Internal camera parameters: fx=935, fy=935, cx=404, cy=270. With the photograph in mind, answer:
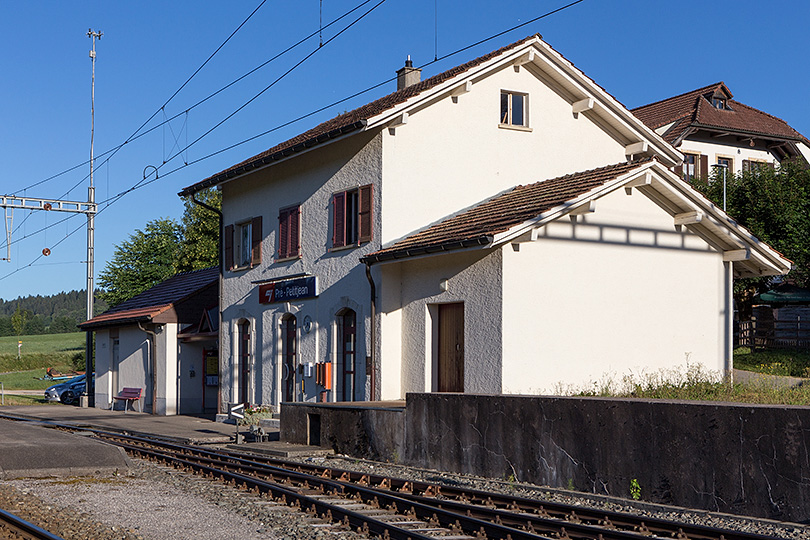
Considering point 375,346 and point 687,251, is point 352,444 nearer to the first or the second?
point 375,346

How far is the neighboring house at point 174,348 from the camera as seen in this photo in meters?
29.7

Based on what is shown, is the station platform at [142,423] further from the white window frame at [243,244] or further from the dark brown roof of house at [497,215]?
the dark brown roof of house at [497,215]

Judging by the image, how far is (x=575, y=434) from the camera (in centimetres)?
1166

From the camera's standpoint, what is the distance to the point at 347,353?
69.0ft

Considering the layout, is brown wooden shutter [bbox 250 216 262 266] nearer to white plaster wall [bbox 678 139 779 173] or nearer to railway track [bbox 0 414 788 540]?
railway track [bbox 0 414 788 540]

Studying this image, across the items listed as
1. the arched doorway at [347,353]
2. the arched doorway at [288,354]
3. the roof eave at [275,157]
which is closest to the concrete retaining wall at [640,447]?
the arched doorway at [347,353]

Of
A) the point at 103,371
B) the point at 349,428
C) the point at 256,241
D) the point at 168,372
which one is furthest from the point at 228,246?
the point at 349,428

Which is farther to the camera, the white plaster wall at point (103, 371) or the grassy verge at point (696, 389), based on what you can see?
the white plaster wall at point (103, 371)

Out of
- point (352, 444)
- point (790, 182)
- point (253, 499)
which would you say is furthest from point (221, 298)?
point (790, 182)

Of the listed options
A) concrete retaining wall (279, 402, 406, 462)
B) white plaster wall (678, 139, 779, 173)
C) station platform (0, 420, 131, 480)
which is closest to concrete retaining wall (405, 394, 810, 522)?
concrete retaining wall (279, 402, 406, 462)

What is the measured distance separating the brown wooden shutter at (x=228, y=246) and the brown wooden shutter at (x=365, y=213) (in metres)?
7.76

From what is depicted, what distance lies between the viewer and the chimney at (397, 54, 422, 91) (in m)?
25.9

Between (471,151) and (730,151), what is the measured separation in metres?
31.1

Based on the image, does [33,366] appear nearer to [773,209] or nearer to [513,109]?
[773,209]
